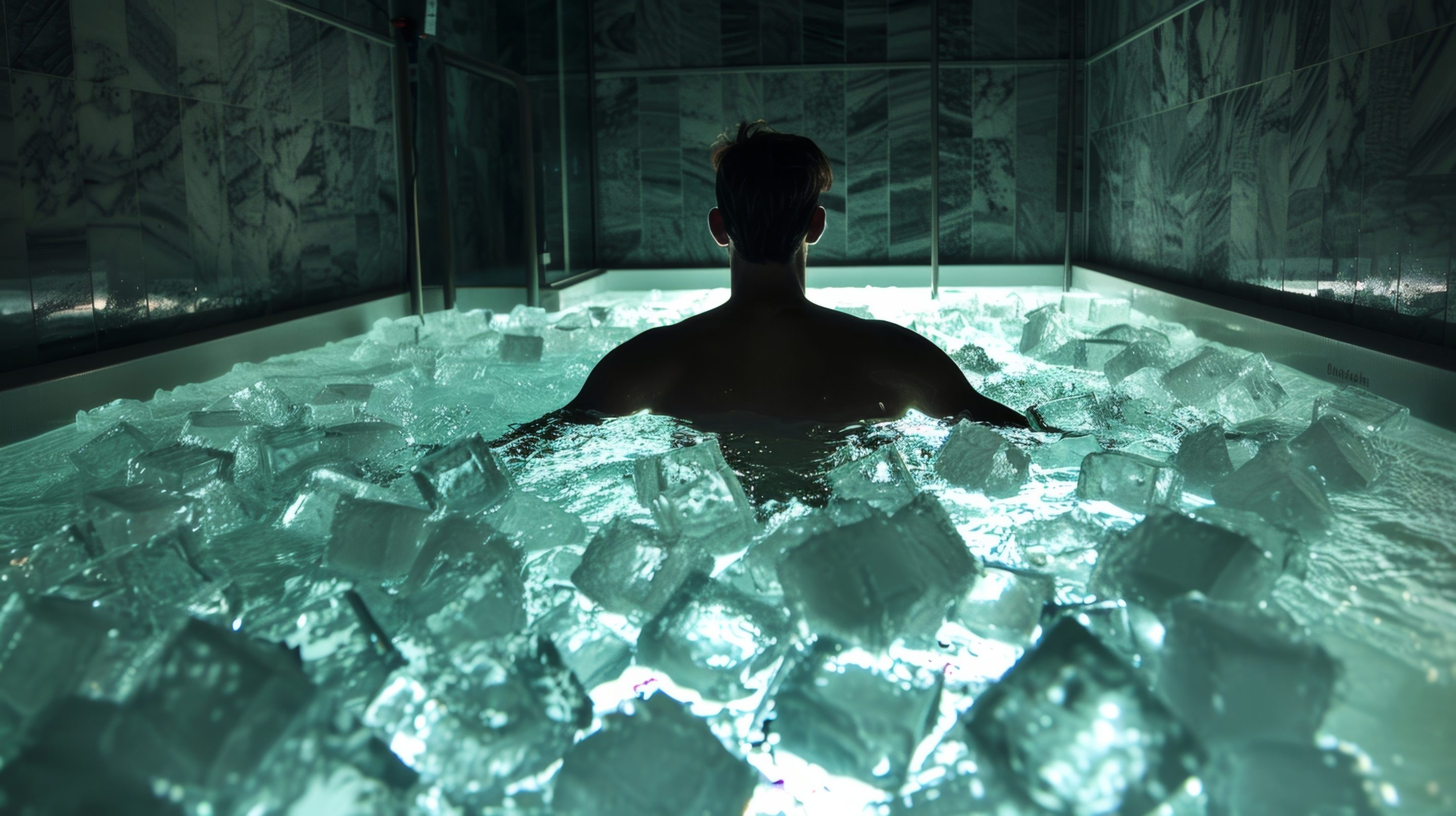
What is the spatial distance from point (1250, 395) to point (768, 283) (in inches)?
44.1

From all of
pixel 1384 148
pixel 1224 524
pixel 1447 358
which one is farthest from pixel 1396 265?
pixel 1224 524

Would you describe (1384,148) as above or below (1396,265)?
above

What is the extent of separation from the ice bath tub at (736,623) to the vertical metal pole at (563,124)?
4.14 m

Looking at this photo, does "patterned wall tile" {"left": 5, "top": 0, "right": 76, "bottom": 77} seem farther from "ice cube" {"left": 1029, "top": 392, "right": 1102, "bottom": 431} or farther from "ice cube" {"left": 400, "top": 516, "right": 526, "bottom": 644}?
"ice cube" {"left": 1029, "top": 392, "right": 1102, "bottom": 431}

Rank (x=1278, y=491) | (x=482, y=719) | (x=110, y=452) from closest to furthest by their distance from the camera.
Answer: (x=482, y=719), (x=1278, y=491), (x=110, y=452)

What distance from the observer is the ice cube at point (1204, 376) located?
2336 millimetres

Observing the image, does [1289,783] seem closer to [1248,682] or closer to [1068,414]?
[1248,682]

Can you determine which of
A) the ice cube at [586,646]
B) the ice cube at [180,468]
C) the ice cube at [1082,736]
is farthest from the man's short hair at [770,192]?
the ice cube at [1082,736]

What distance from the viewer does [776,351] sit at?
2.01 m

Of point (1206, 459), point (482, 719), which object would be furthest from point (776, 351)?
point (482, 719)

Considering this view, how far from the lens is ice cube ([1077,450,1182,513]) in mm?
1498

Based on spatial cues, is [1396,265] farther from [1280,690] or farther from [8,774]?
[8,774]

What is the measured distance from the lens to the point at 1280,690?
777mm

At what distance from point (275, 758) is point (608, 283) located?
19.1ft
